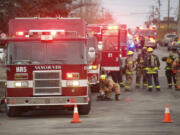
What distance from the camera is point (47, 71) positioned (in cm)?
1488

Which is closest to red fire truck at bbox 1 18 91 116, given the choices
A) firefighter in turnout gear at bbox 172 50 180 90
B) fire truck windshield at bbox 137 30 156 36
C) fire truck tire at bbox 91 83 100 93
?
fire truck tire at bbox 91 83 100 93

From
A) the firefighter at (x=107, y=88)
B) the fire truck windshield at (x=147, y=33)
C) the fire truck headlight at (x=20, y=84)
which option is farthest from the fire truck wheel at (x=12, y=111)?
the fire truck windshield at (x=147, y=33)

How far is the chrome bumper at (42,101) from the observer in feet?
48.6

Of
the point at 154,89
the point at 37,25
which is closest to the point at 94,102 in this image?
the point at 37,25

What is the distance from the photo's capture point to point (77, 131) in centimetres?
1199

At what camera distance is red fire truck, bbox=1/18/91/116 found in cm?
1485

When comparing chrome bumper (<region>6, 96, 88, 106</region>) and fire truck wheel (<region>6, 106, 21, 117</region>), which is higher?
chrome bumper (<region>6, 96, 88, 106</region>)

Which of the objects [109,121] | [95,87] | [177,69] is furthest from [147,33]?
[109,121]

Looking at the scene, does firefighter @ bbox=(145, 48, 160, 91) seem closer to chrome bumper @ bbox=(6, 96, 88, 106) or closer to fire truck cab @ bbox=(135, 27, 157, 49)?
chrome bumper @ bbox=(6, 96, 88, 106)

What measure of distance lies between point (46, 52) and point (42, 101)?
4.45 feet

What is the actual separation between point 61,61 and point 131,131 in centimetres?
385

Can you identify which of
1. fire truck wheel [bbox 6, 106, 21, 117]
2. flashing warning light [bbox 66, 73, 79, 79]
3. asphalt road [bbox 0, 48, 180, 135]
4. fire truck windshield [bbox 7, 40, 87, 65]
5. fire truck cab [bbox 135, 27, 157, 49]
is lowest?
asphalt road [bbox 0, 48, 180, 135]

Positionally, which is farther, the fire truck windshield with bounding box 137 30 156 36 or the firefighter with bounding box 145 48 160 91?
the fire truck windshield with bounding box 137 30 156 36

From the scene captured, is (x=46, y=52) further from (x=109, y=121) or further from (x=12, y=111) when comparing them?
(x=109, y=121)
